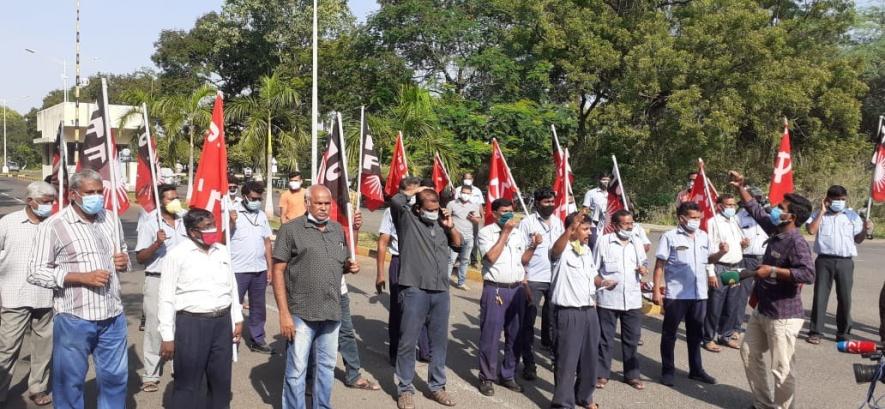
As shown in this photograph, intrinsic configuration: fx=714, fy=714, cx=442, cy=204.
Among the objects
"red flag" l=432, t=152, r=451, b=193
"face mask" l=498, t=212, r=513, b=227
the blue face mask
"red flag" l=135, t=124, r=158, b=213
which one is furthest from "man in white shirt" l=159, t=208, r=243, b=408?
"red flag" l=432, t=152, r=451, b=193

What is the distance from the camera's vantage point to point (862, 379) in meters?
3.78

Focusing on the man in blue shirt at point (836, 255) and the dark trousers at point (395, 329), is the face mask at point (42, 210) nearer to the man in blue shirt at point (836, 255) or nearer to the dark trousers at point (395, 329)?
the dark trousers at point (395, 329)

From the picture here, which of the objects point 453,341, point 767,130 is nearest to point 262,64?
point 767,130

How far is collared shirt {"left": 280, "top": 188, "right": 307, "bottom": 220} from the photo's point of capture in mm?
9883

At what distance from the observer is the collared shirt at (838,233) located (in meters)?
8.75

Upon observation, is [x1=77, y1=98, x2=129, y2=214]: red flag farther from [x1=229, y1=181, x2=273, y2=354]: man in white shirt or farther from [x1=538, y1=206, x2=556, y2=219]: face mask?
[x1=538, y1=206, x2=556, y2=219]: face mask

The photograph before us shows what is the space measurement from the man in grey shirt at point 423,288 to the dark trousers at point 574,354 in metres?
0.95

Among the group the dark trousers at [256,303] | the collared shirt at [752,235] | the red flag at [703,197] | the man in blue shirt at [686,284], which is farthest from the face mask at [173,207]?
the collared shirt at [752,235]

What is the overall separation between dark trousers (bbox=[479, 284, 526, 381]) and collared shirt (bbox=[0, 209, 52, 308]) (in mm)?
3658

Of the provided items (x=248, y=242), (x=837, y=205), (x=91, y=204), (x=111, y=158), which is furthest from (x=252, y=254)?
(x=837, y=205)

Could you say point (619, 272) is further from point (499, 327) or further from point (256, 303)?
point (256, 303)

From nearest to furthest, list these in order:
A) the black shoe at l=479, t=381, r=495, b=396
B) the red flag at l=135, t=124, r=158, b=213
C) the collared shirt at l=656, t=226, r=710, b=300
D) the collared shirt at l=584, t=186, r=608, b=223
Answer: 1. the black shoe at l=479, t=381, r=495, b=396
2. the red flag at l=135, t=124, r=158, b=213
3. the collared shirt at l=656, t=226, r=710, b=300
4. the collared shirt at l=584, t=186, r=608, b=223

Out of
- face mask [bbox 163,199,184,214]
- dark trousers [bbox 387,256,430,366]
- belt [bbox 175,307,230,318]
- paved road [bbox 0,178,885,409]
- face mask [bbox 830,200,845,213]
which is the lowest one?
paved road [bbox 0,178,885,409]

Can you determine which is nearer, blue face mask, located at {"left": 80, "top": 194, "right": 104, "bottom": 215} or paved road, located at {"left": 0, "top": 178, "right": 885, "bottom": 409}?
blue face mask, located at {"left": 80, "top": 194, "right": 104, "bottom": 215}
